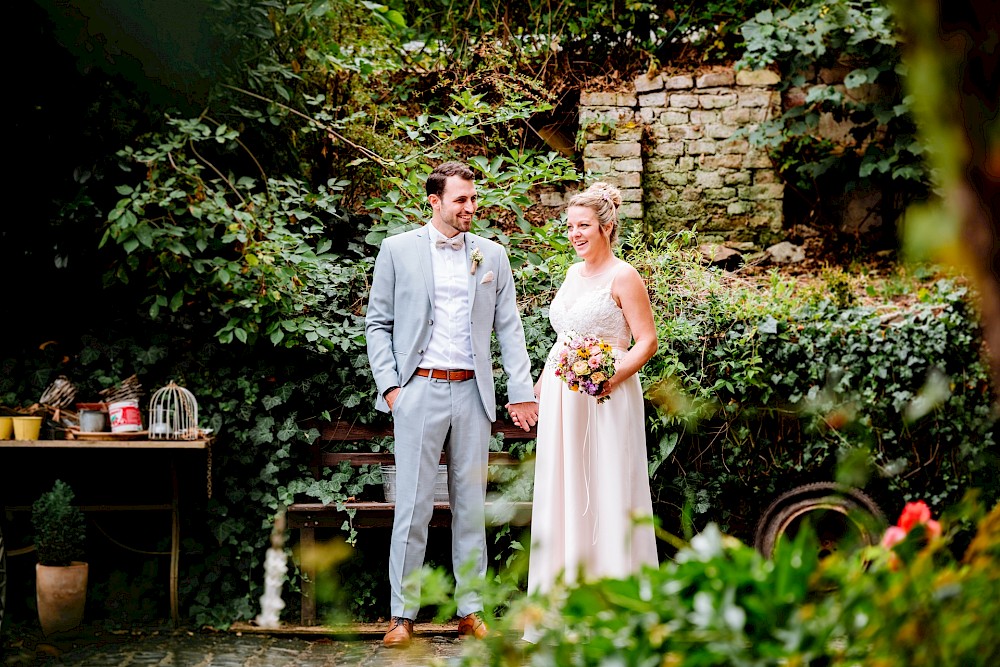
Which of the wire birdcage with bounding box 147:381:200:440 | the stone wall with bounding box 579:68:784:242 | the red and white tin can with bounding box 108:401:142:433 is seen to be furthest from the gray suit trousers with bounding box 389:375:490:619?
the stone wall with bounding box 579:68:784:242

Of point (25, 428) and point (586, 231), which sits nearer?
point (586, 231)

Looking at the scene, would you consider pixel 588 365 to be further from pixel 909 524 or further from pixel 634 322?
pixel 909 524

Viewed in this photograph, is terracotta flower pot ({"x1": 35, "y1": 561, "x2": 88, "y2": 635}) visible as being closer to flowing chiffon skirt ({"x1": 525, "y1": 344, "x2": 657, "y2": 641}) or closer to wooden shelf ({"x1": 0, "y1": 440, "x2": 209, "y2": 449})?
wooden shelf ({"x1": 0, "y1": 440, "x2": 209, "y2": 449})

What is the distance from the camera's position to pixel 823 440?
5461mm

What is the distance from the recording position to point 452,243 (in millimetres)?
4320

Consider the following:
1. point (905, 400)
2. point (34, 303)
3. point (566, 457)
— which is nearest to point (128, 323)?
point (34, 303)

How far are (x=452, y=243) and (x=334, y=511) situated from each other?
1.68m

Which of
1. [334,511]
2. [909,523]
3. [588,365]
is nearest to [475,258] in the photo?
[588,365]

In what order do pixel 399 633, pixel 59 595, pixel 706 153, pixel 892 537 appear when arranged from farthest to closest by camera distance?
pixel 706 153
pixel 59 595
pixel 399 633
pixel 892 537

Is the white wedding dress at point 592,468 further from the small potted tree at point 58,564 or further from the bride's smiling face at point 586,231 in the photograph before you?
the small potted tree at point 58,564

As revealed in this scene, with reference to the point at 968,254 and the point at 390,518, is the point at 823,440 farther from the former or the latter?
the point at 968,254

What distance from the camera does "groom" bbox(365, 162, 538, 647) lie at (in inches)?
164

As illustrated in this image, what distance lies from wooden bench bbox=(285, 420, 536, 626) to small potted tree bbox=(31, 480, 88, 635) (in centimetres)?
105

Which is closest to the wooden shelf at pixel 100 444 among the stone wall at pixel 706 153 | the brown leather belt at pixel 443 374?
the brown leather belt at pixel 443 374
